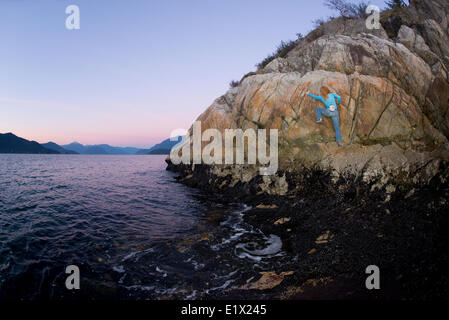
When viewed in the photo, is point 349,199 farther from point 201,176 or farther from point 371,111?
point 201,176

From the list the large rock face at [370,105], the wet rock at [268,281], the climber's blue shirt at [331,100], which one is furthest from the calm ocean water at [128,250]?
the climber's blue shirt at [331,100]

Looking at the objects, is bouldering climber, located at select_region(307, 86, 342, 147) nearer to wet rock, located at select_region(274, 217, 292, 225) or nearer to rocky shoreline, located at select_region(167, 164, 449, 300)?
rocky shoreline, located at select_region(167, 164, 449, 300)

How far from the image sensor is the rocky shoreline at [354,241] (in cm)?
518

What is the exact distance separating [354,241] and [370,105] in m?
9.64

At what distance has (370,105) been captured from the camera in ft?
42.5

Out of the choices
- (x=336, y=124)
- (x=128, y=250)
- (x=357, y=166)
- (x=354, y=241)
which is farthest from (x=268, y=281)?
(x=336, y=124)

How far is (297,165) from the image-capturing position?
14.2 metres

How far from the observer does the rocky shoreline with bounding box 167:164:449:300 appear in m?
5.18

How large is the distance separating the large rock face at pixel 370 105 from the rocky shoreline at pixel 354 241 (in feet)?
4.38

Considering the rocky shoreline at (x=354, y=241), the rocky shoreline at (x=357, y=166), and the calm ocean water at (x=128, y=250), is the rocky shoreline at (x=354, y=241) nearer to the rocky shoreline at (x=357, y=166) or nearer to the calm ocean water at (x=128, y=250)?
the rocky shoreline at (x=357, y=166)
